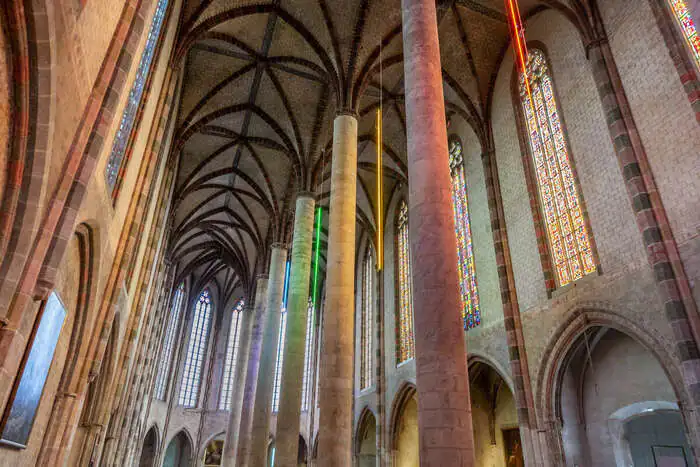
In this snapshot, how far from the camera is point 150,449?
88.4 feet

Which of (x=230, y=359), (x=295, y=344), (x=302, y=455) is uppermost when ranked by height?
(x=230, y=359)

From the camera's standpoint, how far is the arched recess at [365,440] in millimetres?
20438

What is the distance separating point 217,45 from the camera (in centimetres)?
1429

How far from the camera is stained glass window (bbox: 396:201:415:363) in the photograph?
1775 cm

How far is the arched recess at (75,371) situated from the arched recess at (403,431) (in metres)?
11.5

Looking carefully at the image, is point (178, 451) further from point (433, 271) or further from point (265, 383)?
point (433, 271)

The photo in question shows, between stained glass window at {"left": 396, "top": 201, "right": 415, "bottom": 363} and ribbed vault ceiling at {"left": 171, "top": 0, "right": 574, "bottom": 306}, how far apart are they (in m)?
1.70

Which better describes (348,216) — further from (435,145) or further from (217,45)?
(217,45)

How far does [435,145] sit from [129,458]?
68.3 feet

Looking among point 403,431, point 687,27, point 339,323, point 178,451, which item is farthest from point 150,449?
point 687,27

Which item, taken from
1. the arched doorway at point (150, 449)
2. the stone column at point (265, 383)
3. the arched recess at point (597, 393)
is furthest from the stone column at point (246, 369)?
the arched recess at point (597, 393)

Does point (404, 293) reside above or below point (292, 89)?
below

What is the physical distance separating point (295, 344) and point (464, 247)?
6.28 m

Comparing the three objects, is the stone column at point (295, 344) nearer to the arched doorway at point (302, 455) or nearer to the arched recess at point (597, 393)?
the arched recess at point (597, 393)
